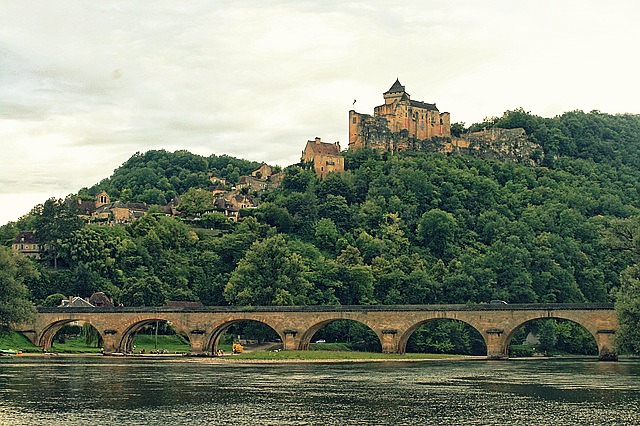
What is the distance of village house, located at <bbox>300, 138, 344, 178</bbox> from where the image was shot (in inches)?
5591

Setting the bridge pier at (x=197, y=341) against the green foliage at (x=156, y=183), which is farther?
the green foliage at (x=156, y=183)

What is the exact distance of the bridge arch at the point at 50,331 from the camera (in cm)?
8056

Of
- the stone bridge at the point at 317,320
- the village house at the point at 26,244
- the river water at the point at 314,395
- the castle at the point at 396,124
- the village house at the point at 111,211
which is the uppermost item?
the castle at the point at 396,124

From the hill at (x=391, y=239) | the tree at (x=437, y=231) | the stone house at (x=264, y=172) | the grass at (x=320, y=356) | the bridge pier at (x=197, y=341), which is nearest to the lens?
the grass at (x=320, y=356)

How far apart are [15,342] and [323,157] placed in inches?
2795

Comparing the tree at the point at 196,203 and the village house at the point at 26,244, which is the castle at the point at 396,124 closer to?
the tree at the point at 196,203

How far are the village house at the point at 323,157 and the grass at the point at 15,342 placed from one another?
67.2m

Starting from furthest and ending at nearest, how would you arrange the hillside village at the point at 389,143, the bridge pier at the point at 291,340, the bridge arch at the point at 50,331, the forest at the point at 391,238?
the hillside village at the point at 389,143 → the forest at the point at 391,238 → the bridge arch at the point at 50,331 → the bridge pier at the point at 291,340

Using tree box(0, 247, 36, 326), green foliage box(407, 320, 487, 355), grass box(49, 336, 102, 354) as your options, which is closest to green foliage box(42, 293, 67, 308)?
grass box(49, 336, 102, 354)

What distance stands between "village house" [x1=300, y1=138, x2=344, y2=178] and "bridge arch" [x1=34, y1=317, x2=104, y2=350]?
6439 cm

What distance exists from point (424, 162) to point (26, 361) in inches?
3249

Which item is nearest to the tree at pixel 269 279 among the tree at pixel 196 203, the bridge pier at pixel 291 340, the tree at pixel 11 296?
the bridge pier at pixel 291 340

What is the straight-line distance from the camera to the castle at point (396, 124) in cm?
14750

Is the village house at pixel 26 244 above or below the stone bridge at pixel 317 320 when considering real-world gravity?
above
